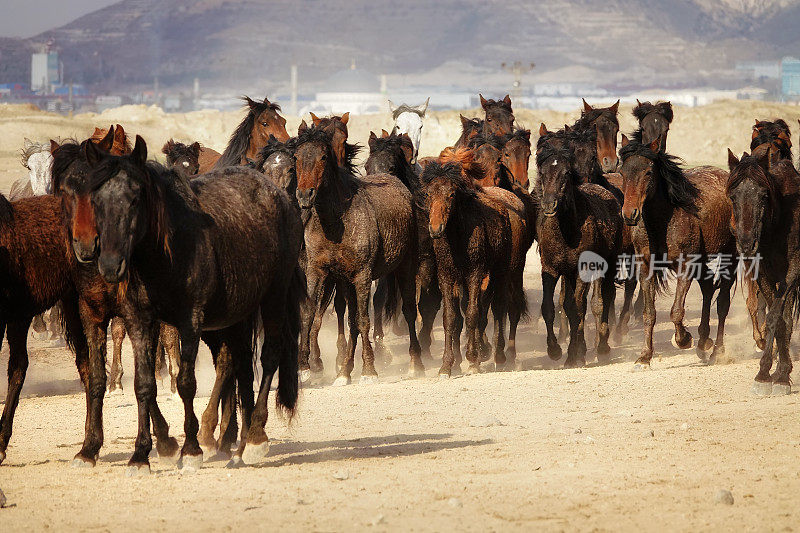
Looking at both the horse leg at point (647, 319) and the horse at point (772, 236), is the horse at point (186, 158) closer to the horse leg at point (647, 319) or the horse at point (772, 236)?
the horse leg at point (647, 319)

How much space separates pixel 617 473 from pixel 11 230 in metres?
4.90

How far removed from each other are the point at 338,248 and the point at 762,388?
16.7 feet

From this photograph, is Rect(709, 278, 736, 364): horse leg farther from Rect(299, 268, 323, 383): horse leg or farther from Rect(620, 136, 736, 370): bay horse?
Rect(299, 268, 323, 383): horse leg

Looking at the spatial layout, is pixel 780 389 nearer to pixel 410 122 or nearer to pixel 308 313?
pixel 308 313

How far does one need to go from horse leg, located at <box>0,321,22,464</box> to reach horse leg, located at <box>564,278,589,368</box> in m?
7.73

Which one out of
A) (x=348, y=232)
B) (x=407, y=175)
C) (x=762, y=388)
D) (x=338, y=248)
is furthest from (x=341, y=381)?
(x=762, y=388)

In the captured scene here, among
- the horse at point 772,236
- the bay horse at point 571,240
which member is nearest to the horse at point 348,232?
the bay horse at point 571,240

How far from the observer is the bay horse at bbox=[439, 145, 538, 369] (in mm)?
15406

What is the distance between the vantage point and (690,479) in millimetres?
7723

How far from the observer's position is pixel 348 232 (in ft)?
44.9

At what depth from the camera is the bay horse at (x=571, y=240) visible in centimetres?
1466

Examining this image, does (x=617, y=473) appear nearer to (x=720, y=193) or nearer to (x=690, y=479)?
(x=690, y=479)

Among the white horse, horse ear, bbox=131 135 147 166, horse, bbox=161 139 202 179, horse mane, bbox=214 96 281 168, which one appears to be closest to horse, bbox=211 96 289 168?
horse mane, bbox=214 96 281 168

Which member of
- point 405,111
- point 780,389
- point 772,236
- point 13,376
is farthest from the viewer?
point 405,111
